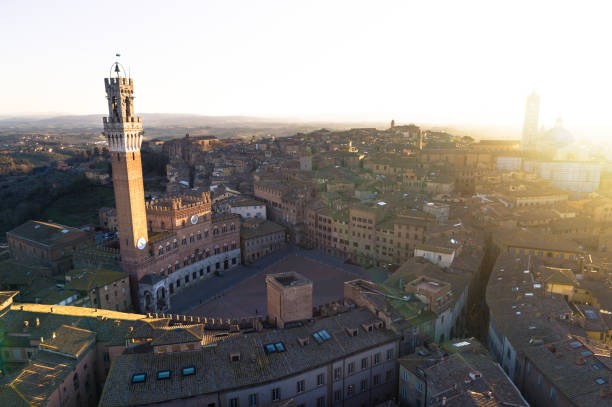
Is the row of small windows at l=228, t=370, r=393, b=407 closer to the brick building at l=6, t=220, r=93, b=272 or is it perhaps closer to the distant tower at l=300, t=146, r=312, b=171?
the brick building at l=6, t=220, r=93, b=272

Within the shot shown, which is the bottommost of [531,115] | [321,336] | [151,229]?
[321,336]

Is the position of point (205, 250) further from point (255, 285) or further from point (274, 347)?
point (274, 347)

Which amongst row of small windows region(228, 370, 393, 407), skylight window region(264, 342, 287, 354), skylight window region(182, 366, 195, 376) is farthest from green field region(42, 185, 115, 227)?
row of small windows region(228, 370, 393, 407)

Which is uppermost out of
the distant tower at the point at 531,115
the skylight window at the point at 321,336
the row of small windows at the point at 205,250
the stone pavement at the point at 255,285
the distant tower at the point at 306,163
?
the distant tower at the point at 531,115

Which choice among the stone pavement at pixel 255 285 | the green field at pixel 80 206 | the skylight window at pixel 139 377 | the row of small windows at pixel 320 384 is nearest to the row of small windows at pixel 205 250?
the stone pavement at pixel 255 285

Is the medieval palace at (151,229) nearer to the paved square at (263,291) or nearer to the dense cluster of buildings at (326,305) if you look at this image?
the dense cluster of buildings at (326,305)

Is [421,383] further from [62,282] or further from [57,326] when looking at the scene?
[62,282]

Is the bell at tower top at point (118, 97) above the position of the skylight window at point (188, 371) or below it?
Answer: above

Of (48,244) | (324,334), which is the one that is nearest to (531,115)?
(324,334)
